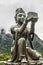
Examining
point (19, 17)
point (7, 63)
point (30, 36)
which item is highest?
point (19, 17)

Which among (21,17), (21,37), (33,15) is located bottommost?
(21,37)

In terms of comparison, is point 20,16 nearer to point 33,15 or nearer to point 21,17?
point 21,17

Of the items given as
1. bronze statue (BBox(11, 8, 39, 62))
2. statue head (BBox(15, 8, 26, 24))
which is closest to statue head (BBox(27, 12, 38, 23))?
bronze statue (BBox(11, 8, 39, 62))

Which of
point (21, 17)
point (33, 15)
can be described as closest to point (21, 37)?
point (21, 17)

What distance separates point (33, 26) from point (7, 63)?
3.57ft

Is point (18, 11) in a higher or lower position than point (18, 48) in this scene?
higher

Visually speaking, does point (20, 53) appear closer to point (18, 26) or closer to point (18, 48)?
point (18, 48)

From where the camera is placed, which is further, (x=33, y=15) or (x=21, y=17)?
(x=21, y=17)

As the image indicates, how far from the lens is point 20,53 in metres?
7.71

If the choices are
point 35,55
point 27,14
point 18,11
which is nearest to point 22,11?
point 18,11

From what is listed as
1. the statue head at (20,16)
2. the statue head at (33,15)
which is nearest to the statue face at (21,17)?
the statue head at (20,16)

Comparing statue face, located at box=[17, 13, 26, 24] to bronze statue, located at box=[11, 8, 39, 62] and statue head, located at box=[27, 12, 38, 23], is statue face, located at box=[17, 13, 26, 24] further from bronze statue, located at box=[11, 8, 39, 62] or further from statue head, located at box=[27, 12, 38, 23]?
statue head, located at box=[27, 12, 38, 23]

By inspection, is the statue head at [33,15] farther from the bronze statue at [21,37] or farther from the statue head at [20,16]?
the statue head at [20,16]

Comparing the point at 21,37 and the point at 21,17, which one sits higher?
the point at 21,17
